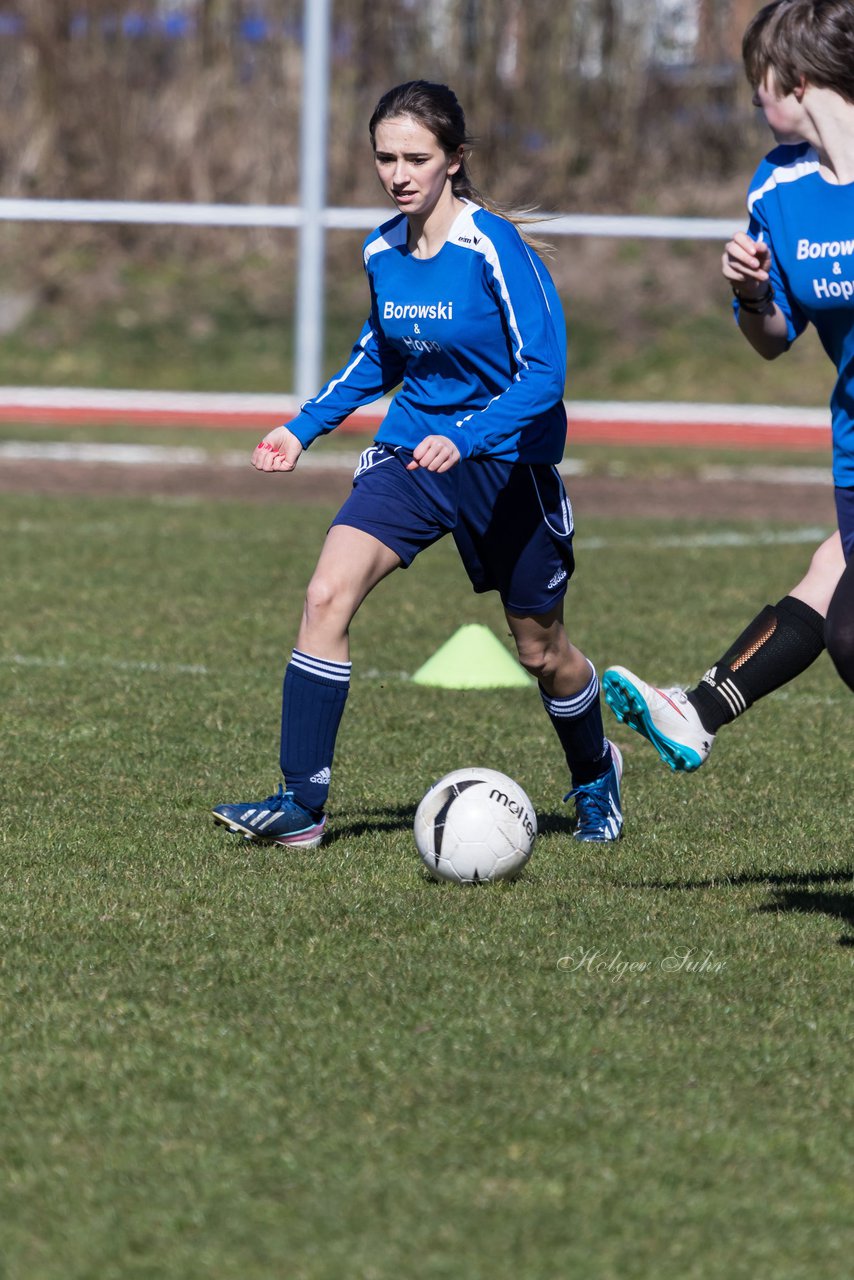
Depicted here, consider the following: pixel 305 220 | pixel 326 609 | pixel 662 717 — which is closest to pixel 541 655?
pixel 326 609

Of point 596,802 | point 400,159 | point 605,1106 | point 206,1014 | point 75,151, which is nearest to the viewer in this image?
point 605,1106

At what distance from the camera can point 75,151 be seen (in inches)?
815

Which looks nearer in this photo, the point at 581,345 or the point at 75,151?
the point at 581,345

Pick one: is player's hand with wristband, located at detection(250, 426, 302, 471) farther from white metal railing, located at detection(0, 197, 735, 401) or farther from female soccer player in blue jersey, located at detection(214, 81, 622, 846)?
white metal railing, located at detection(0, 197, 735, 401)

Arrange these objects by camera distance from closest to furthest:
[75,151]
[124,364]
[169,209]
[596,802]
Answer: [596,802] < [169,209] < [124,364] < [75,151]

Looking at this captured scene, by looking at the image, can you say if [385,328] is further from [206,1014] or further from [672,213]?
[672,213]

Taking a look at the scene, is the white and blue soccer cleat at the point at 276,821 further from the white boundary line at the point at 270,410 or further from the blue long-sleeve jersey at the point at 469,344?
the white boundary line at the point at 270,410

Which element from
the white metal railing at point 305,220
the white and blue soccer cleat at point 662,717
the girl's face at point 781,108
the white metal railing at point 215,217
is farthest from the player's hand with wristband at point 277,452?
the white metal railing at point 215,217

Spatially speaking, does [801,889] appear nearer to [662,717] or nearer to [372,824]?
[662,717]

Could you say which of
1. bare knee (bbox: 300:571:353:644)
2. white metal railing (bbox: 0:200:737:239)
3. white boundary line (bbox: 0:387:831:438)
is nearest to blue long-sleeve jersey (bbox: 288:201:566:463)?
bare knee (bbox: 300:571:353:644)

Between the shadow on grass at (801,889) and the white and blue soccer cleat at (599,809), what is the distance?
0.46 metres

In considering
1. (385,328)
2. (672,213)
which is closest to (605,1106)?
(385,328)

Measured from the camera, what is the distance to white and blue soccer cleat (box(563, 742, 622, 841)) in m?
4.97

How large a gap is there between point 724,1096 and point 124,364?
55.3 feet
